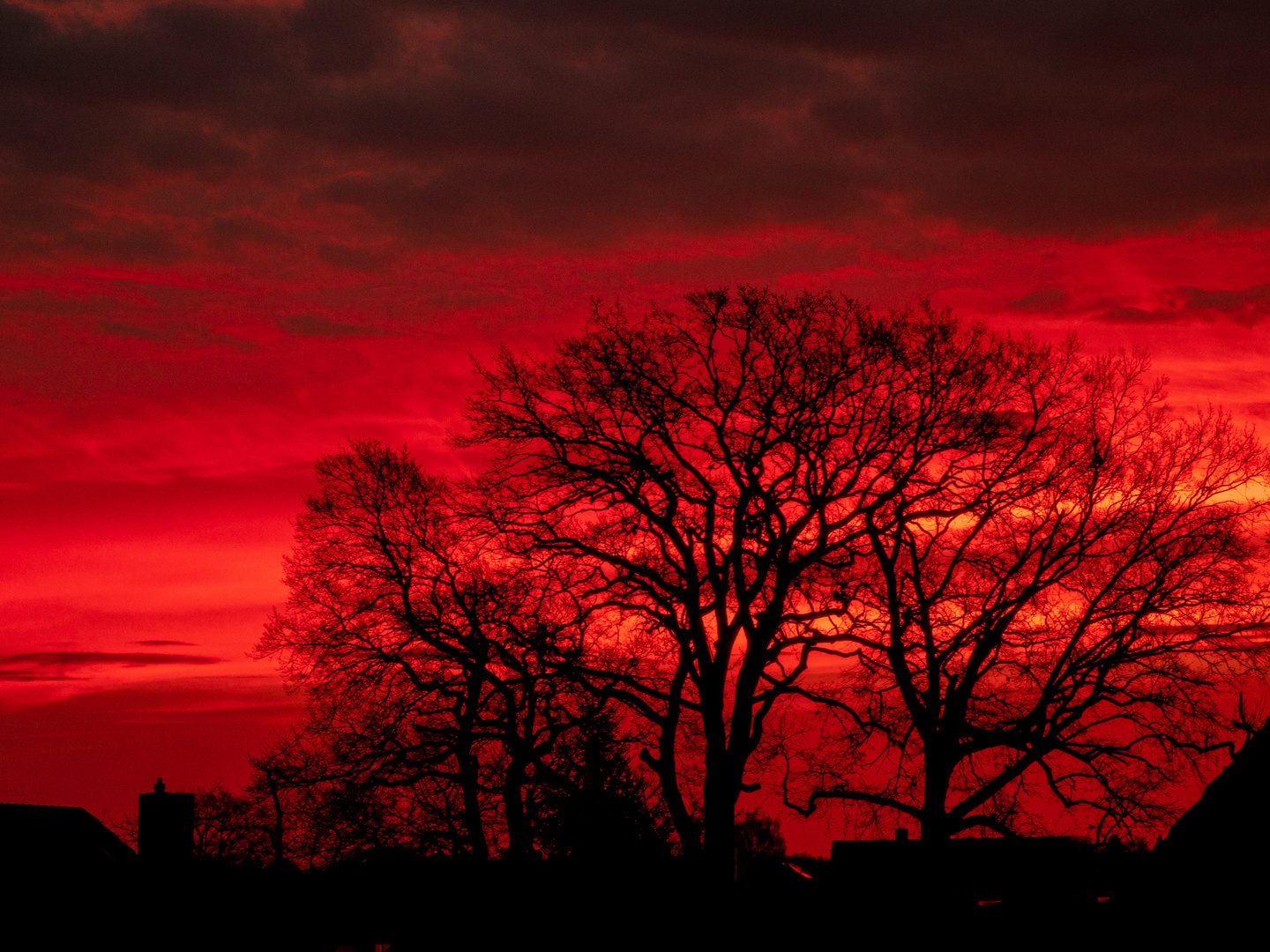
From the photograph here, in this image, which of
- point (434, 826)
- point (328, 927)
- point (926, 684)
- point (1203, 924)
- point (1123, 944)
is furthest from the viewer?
point (328, 927)

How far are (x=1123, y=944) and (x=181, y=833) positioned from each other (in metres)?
16.6

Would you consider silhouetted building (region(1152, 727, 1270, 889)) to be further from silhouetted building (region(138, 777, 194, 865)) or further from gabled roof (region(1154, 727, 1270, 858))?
silhouetted building (region(138, 777, 194, 865))

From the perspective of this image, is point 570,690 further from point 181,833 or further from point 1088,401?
point 1088,401

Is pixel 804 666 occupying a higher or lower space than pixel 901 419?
lower

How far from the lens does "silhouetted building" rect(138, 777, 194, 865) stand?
21.0 meters

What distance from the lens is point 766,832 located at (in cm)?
8388

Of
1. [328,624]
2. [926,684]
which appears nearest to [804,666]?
[926,684]

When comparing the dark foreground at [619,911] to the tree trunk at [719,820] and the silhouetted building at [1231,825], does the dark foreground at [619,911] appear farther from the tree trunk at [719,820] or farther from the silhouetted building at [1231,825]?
the tree trunk at [719,820]

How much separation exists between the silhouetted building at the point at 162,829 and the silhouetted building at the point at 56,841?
111cm

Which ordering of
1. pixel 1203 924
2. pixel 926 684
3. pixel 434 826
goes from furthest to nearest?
pixel 434 826, pixel 926 684, pixel 1203 924

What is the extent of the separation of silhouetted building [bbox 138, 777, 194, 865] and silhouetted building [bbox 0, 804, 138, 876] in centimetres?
111

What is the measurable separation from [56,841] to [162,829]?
5.83 feet

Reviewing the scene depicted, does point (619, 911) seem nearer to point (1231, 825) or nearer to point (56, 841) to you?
point (56, 841)

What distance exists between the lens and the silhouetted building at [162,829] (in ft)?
69.1
